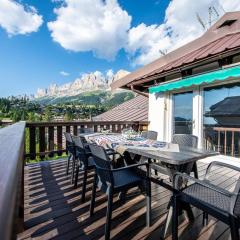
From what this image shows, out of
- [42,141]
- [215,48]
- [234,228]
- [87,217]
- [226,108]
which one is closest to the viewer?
[234,228]

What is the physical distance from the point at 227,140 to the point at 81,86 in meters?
142

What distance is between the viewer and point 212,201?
165cm

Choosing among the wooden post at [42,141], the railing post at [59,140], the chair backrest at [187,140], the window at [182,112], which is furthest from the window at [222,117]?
the wooden post at [42,141]

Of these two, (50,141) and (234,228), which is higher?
(50,141)

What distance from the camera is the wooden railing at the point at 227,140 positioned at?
407 cm

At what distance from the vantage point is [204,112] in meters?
4.55

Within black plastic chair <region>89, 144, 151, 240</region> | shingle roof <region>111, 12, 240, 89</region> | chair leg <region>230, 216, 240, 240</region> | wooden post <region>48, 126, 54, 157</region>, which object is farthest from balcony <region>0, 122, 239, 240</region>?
shingle roof <region>111, 12, 240, 89</region>

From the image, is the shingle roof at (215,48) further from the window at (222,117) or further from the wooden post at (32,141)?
the wooden post at (32,141)

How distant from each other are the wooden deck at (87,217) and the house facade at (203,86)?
145cm

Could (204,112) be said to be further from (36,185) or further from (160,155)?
(36,185)

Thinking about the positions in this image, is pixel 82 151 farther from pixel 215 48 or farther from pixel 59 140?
pixel 215 48

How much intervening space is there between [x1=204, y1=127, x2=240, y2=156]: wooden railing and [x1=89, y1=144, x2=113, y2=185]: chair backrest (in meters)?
→ 3.29

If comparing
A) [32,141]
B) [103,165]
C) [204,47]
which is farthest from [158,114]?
[103,165]

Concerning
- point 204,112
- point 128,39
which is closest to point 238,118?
point 204,112
